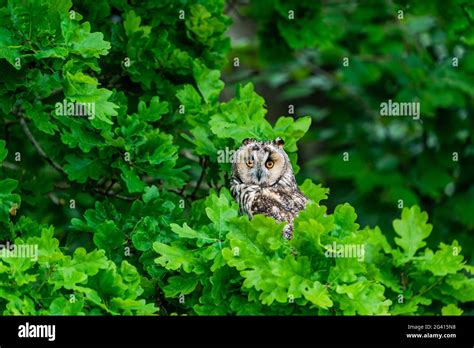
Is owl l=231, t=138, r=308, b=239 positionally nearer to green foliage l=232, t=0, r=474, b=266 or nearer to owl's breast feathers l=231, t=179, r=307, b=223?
owl's breast feathers l=231, t=179, r=307, b=223

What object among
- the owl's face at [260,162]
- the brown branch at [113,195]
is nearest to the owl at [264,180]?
the owl's face at [260,162]

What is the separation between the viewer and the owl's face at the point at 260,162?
15.7 feet

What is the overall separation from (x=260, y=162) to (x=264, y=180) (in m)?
0.13

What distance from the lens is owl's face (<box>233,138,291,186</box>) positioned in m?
4.79

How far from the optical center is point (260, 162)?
15.8ft

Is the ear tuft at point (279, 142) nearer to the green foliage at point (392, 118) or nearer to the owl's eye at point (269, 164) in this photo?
the owl's eye at point (269, 164)

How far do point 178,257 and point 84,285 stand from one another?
1.42ft

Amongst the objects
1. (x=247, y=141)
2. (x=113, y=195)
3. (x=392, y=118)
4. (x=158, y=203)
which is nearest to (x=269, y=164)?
(x=247, y=141)

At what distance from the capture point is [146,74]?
5.11 meters

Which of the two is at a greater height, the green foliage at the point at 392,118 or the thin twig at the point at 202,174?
the green foliage at the point at 392,118

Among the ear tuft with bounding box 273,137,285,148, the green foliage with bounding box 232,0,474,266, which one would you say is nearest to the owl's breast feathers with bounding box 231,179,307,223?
the ear tuft with bounding box 273,137,285,148

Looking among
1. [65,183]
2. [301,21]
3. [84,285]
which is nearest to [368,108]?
[301,21]

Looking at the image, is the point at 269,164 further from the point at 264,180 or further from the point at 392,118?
the point at 392,118

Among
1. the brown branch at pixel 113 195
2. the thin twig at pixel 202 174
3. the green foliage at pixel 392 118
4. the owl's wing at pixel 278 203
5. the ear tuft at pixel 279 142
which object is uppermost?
the green foliage at pixel 392 118
